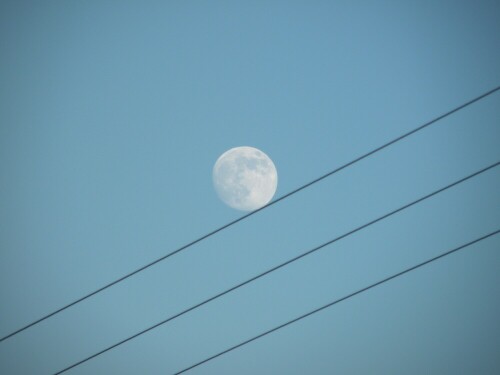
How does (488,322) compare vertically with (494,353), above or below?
above

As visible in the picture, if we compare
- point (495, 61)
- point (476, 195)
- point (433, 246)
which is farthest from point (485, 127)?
point (433, 246)

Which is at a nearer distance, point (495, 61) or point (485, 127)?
point (485, 127)

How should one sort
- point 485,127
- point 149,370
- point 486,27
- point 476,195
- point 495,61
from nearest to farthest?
point 485,127 → point 495,61 → point 486,27 → point 476,195 → point 149,370

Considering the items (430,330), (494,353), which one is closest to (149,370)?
(430,330)

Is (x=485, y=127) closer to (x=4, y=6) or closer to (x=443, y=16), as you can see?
(x=443, y=16)

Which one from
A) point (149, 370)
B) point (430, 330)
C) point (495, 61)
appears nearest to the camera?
point (495, 61)

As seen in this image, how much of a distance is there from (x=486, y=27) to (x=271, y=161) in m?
4.38

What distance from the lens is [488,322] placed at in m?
7.16

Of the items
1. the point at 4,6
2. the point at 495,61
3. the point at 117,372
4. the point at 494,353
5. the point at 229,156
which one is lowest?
the point at 494,353

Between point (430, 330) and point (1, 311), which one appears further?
point (430, 330)

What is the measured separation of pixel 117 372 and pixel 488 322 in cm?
865

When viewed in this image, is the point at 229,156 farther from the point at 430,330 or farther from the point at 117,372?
the point at 430,330

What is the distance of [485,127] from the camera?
14.0ft

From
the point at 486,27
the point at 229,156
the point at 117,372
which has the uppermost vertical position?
the point at 229,156
